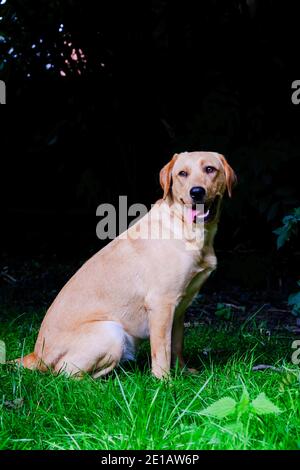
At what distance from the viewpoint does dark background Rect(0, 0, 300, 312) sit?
6.26m

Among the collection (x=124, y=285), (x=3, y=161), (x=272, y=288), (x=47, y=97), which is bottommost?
(x=272, y=288)

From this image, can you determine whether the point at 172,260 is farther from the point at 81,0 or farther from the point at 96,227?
the point at 96,227

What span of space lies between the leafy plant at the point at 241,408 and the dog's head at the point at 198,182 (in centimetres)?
138

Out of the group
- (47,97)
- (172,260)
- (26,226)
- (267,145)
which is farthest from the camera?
(26,226)

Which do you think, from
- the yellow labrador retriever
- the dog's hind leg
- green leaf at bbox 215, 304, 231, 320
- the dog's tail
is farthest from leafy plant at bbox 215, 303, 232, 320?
the dog's tail

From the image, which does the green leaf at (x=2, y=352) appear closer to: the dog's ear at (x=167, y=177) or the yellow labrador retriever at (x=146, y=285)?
the yellow labrador retriever at (x=146, y=285)

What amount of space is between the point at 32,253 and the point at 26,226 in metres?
0.78

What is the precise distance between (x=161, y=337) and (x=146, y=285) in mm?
323

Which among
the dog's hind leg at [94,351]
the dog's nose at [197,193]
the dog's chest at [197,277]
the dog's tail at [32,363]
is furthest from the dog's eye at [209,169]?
the dog's tail at [32,363]

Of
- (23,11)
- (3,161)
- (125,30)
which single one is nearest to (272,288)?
(125,30)

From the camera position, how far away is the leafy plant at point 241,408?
2.61 meters

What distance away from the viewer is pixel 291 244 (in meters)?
7.33

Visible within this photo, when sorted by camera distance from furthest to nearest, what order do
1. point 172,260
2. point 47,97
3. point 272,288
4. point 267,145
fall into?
point 47,97 → point 272,288 → point 267,145 → point 172,260

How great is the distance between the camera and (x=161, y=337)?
→ 370 cm
